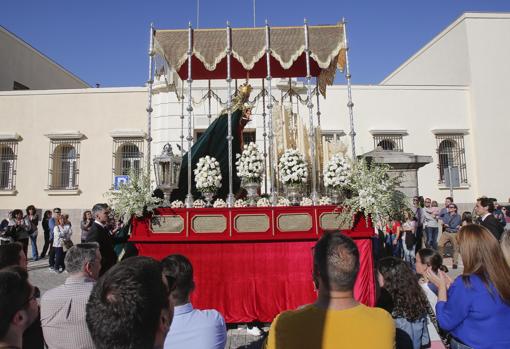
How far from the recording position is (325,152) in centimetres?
802

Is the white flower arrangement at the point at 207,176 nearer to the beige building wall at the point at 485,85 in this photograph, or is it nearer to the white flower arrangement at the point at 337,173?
the white flower arrangement at the point at 337,173

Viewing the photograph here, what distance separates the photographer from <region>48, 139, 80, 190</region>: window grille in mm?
17203

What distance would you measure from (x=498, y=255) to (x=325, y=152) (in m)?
5.48

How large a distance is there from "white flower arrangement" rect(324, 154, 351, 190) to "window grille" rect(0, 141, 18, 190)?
51.2 feet

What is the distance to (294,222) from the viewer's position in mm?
6074

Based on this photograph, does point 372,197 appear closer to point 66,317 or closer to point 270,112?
point 270,112

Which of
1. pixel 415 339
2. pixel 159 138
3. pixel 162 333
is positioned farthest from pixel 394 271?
pixel 159 138

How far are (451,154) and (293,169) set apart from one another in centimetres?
1339

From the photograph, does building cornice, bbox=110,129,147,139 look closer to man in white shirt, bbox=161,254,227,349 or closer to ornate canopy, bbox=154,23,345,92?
ornate canopy, bbox=154,23,345,92

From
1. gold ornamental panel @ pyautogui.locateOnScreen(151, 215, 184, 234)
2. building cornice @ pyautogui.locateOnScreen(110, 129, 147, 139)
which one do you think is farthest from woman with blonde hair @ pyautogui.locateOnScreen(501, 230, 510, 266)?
building cornice @ pyautogui.locateOnScreen(110, 129, 147, 139)

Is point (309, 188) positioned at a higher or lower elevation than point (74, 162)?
lower

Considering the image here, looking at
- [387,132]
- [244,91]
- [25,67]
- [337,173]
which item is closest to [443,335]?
[337,173]

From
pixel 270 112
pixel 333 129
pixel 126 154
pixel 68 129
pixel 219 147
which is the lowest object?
pixel 219 147

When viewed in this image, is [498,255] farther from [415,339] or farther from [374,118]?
[374,118]
